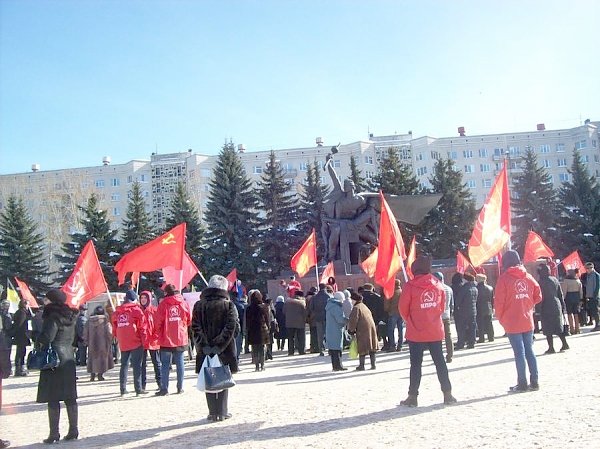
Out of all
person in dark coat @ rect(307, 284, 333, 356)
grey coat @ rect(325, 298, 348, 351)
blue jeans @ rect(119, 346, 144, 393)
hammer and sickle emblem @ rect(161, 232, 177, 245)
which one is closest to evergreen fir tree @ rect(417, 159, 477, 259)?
person in dark coat @ rect(307, 284, 333, 356)

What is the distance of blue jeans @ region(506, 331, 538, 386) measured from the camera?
7.79 metres

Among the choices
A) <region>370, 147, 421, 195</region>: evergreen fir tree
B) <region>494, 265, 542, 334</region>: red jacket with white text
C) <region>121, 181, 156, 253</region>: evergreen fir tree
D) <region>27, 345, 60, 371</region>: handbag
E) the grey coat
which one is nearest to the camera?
<region>27, 345, 60, 371</region>: handbag

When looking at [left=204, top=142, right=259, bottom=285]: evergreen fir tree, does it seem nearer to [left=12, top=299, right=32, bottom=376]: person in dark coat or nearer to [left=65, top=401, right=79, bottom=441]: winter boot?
[left=12, top=299, right=32, bottom=376]: person in dark coat

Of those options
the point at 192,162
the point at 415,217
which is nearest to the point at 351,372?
the point at 415,217

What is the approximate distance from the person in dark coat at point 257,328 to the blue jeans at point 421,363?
5724 mm

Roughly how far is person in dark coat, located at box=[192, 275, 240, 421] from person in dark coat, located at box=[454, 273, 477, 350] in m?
7.20

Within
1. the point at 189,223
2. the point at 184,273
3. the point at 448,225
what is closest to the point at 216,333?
the point at 184,273

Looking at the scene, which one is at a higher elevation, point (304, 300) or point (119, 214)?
point (119, 214)

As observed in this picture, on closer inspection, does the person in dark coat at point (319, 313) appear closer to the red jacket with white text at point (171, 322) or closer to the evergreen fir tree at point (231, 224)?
the red jacket with white text at point (171, 322)

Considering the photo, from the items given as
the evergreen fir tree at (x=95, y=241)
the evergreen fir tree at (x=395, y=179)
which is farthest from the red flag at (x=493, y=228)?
the evergreen fir tree at (x=95, y=241)

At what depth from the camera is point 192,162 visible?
74688mm

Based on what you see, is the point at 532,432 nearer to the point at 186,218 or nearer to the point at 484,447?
the point at 484,447

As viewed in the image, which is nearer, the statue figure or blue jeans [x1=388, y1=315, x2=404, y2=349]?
blue jeans [x1=388, y1=315, x2=404, y2=349]

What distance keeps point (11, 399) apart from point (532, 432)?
29.3ft
